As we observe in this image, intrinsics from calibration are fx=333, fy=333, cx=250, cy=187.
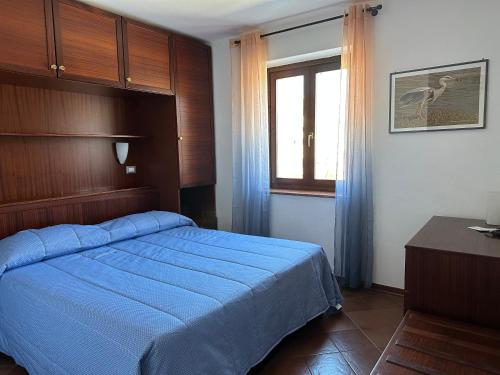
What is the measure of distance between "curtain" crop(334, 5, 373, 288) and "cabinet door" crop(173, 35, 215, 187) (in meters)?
1.44

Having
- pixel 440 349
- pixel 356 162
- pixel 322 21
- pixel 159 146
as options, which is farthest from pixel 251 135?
pixel 440 349

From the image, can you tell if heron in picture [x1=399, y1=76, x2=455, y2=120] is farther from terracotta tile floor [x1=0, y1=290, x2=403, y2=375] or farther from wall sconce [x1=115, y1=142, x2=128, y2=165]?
wall sconce [x1=115, y1=142, x2=128, y2=165]

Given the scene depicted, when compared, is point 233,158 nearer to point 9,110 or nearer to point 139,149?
point 139,149

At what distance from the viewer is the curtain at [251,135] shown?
10.5 feet

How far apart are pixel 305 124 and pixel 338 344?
197cm

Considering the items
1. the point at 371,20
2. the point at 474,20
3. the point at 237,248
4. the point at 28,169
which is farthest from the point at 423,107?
the point at 28,169

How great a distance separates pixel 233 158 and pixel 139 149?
38.3 inches

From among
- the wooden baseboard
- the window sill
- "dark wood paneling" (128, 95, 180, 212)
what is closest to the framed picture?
the window sill

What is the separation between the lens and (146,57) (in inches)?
116

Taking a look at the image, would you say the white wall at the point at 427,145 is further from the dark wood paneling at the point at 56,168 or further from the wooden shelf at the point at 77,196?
the dark wood paneling at the point at 56,168

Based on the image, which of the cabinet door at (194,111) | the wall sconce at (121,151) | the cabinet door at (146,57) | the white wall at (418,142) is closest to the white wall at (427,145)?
the white wall at (418,142)

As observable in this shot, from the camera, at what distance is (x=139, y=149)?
3.44 meters

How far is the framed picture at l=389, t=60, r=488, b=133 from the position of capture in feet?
7.54

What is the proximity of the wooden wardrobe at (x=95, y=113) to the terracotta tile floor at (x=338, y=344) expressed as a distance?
1.30 m
